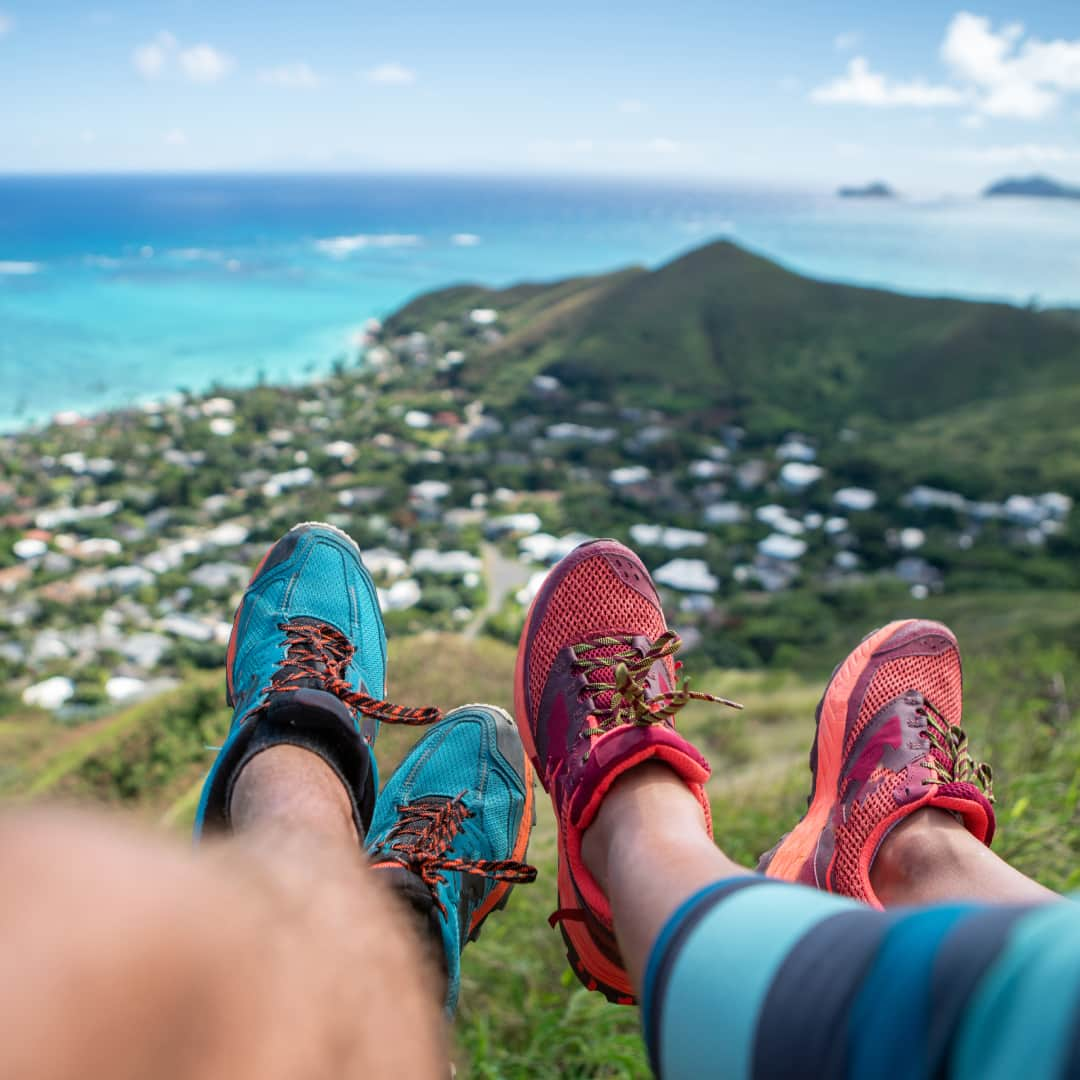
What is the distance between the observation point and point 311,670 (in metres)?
1.89

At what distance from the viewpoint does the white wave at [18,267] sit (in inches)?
2368

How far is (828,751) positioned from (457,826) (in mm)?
821

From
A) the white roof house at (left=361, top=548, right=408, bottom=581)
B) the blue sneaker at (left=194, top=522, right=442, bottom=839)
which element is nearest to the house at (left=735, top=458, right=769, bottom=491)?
the white roof house at (left=361, top=548, right=408, bottom=581)

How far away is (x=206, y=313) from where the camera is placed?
5181 centimetres

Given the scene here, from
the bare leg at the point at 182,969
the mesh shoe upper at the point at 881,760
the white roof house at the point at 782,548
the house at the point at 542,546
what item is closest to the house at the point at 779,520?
the white roof house at the point at 782,548

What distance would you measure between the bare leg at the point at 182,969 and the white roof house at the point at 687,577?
1846 centimetres

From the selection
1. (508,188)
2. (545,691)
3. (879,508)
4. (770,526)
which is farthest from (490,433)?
(508,188)

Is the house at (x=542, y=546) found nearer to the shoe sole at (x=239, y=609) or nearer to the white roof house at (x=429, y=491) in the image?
the white roof house at (x=429, y=491)

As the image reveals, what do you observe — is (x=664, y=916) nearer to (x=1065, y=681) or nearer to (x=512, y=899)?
(x=512, y=899)

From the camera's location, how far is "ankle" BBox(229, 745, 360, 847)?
1.26 m

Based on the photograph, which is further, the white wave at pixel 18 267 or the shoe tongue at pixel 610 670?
the white wave at pixel 18 267

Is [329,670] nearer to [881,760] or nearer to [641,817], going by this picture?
[641,817]

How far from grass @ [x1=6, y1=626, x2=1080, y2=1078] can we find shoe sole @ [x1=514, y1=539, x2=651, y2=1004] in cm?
10

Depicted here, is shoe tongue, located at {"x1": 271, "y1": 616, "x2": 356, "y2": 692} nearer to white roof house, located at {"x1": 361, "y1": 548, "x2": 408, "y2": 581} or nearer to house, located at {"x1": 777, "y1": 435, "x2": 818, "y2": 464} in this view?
white roof house, located at {"x1": 361, "y1": 548, "x2": 408, "y2": 581}
